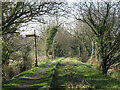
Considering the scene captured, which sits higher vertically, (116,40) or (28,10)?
(28,10)

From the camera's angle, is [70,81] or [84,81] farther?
[70,81]

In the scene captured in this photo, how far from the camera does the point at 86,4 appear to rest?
13.5 meters

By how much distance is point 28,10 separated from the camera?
9.46 m

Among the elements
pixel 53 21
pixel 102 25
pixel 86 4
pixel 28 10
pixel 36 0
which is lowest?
pixel 102 25

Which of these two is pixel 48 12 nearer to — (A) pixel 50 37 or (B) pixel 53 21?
(A) pixel 50 37

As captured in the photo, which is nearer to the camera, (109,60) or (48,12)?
(48,12)

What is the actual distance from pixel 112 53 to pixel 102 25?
304cm

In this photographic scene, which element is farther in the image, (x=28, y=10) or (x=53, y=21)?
(x=53, y=21)

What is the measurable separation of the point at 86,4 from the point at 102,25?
112 inches

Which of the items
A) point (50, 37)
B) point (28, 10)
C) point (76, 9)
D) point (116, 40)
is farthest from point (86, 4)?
point (50, 37)

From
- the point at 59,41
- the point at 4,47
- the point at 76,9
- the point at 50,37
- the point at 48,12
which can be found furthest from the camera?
the point at 59,41

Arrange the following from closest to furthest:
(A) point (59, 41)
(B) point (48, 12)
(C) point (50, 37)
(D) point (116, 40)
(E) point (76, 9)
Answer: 1. (B) point (48, 12)
2. (D) point (116, 40)
3. (E) point (76, 9)
4. (C) point (50, 37)
5. (A) point (59, 41)

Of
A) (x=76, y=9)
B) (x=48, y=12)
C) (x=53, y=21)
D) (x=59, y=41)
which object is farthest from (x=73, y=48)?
(x=48, y=12)

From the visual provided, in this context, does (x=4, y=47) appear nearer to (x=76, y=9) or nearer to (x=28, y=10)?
(x=28, y=10)
